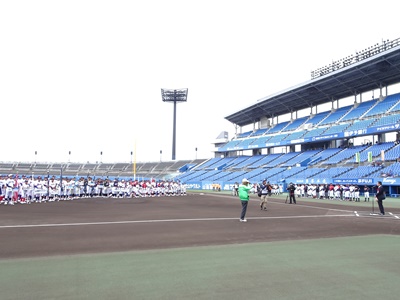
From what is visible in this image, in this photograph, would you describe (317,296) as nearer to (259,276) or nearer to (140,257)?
(259,276)

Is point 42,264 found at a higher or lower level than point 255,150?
lower

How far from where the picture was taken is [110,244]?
881 cm

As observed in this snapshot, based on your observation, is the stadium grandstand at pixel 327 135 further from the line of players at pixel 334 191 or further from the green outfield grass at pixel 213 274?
the green outfield grass at pixel 213 274

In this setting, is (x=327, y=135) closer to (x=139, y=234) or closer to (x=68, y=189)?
(x=68, y=189)

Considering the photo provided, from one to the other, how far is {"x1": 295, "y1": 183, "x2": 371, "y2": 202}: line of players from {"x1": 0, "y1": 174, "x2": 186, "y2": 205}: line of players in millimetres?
14724

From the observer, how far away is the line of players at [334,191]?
104 ft

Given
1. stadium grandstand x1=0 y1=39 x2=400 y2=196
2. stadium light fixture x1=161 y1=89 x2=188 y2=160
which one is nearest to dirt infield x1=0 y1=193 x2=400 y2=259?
stadium grandstand x1=0 y1=39 x2=400 y2=196

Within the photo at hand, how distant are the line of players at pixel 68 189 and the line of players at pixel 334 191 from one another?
580 inches

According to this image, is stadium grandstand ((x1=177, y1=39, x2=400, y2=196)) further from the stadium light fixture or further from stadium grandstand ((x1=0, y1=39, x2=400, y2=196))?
the stadium light fixture

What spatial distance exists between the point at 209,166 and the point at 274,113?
17.4 metres

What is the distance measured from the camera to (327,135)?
47.7 meters

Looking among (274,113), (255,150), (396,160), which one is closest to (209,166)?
(255,150)

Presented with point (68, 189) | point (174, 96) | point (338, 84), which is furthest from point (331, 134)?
point (174, 96)

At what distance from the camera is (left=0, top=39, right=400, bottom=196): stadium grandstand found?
38.7 meters
